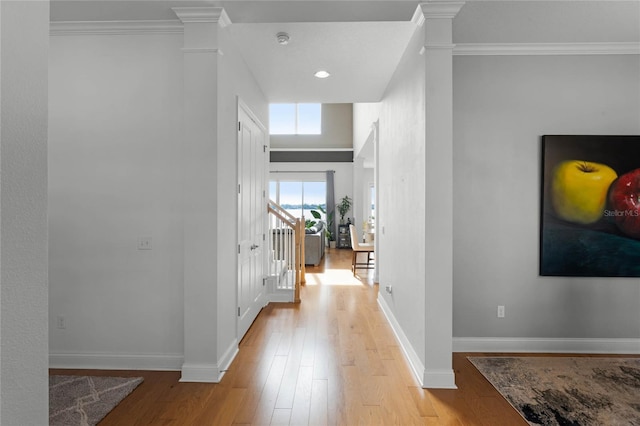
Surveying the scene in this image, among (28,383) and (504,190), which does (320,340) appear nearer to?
(504,190)

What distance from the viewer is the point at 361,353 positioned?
9.96 ft

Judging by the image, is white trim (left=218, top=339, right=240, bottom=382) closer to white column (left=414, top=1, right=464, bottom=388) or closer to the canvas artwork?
white column (left=414, top=1, right=464, bottom=388)

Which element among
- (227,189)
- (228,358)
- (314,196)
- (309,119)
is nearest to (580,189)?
(227,189)

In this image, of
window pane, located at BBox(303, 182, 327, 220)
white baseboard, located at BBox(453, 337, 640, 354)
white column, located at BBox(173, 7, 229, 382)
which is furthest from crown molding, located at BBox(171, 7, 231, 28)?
window pane, located at BBox(303, 182, 327, 220)

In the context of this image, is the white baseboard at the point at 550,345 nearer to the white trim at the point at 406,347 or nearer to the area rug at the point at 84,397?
the white trim at the point at 406,347

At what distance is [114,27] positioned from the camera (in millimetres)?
2705

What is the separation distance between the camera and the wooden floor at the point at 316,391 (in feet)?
6.96

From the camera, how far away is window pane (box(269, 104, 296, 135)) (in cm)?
1127

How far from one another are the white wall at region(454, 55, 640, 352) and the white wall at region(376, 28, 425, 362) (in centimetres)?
45

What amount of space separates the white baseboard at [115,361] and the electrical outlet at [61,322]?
0.21m

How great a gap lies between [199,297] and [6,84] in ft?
6.83

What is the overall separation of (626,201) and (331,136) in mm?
8690

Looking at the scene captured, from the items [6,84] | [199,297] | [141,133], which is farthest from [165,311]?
[6,84]

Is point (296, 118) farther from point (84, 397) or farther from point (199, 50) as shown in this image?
point (84, 397)
